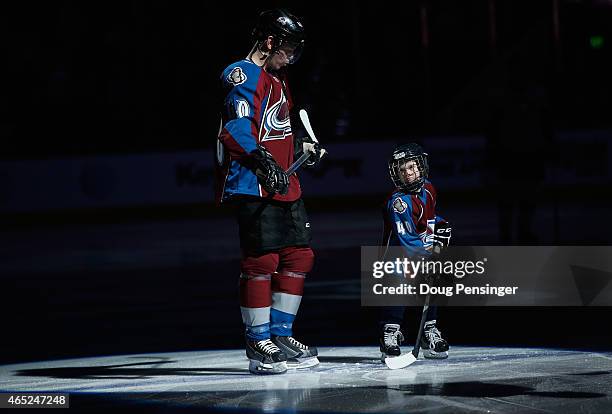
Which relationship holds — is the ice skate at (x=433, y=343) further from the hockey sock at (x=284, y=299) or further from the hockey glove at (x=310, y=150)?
the hockey glove at (x=310, y=150)

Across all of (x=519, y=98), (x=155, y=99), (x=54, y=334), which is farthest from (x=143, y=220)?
(x=54, y=334)

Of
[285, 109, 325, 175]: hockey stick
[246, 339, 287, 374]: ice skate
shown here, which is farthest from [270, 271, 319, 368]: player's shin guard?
[285, 109, 325, 175]: hockey stick

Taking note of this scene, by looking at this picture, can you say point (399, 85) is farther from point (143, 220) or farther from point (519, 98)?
point (519, 98)

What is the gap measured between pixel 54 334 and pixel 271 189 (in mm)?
3401

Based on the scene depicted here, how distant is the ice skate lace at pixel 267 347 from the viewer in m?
6.94

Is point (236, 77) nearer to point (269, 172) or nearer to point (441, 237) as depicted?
point (269, 172)

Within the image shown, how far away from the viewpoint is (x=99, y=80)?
25.9 m

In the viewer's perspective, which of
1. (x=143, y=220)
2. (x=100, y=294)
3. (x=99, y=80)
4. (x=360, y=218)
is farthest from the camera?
(x=99, y=80)

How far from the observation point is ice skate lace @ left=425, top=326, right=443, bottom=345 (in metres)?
7.27

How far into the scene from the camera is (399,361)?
700 centimetres

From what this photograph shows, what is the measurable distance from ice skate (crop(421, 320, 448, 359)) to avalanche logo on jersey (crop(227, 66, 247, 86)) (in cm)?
170

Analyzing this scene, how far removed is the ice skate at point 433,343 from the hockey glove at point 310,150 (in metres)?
1.10

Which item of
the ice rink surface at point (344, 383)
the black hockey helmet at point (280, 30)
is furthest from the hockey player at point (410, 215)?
the black hockey helmet at point (280, 30)

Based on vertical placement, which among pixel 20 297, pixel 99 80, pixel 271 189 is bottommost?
pixel 20 297
